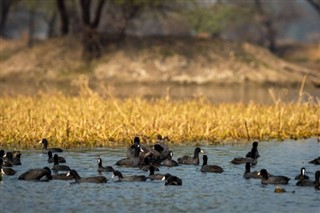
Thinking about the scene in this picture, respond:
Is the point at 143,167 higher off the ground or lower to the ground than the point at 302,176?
higher

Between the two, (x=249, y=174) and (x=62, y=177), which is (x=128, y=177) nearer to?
(x=62, y=177)

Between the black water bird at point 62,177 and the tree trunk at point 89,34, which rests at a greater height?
the tree trunk at point 89,34

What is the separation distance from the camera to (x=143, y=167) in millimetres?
23953

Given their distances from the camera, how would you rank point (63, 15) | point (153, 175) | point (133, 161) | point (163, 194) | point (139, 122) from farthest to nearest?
point (63, 15), point (139, 122), point (133, 161), point (153, 175), point (163, 194)

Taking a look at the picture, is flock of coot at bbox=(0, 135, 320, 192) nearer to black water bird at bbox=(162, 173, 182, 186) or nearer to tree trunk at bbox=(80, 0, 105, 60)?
black water bird at bbox=(162, 173, 182, 186)

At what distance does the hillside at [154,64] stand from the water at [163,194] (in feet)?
Answer: 148

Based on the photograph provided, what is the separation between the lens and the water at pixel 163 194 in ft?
62.8

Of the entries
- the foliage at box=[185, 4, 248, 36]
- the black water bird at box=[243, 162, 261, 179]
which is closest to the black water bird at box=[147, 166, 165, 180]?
the black water bird at box=[243, 162, 261, 179]

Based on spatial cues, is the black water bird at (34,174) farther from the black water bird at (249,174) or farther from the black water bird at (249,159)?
the black water bird at (249,159)

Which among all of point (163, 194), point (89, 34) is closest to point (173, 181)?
point (163, 194)

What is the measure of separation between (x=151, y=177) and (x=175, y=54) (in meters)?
50.9

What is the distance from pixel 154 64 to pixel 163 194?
51385 millimetres

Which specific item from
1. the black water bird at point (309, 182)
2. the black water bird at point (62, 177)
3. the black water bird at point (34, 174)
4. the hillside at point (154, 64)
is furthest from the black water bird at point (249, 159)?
the hillside at point (154, 64)

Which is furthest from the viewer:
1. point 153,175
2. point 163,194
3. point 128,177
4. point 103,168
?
point 103,168
